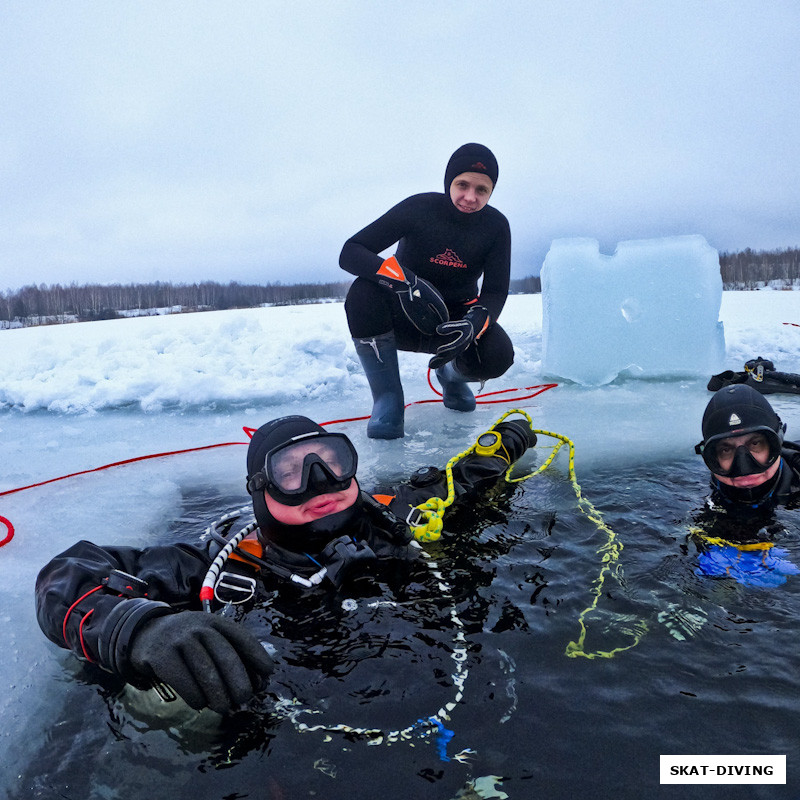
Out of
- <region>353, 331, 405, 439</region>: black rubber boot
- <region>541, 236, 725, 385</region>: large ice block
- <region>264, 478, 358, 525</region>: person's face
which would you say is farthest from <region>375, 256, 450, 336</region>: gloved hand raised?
<region>541, 236, 725, 385</region>: large ice block

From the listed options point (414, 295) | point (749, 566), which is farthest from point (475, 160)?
point (749, 566)

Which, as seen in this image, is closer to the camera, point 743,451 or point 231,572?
point 231,572

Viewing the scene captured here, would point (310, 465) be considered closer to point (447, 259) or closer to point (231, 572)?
point (231, 572)

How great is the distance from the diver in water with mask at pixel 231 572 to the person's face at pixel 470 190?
6.78 ft

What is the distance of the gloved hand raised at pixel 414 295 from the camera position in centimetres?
378

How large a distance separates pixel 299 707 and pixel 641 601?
1061 mm

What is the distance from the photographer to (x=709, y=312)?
5676 millimetres

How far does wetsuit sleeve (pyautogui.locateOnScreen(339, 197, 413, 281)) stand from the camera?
13.1ft

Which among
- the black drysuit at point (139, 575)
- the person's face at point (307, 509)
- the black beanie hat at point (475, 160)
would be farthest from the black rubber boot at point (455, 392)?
the person's face at point (307, 509)

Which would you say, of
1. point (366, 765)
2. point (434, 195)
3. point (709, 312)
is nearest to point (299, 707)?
point (366, 765)

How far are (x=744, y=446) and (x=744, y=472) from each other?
0.12 m

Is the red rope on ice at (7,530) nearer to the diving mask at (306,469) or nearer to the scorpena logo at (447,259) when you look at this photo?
the diving mask at (306,469)

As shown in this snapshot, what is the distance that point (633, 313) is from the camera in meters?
5.81

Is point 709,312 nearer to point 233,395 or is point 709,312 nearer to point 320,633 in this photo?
point 233,395
